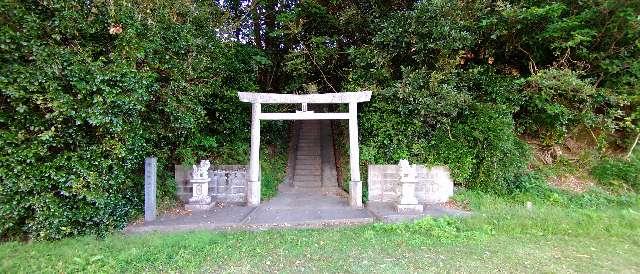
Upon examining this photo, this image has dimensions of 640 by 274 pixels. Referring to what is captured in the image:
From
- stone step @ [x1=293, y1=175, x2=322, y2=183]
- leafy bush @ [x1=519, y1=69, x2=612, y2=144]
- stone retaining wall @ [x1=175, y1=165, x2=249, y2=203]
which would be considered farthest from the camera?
stone step @ [x1=293, y1=175, x2=322, y2=183]

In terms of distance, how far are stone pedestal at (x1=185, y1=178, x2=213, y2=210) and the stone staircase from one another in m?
2.85

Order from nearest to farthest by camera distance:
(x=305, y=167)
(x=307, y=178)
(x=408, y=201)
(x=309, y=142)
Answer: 1. (x=408, y=201)
2. (x=307, y=178)
3. (x=305, y=167)
4. (x=309, y=142)

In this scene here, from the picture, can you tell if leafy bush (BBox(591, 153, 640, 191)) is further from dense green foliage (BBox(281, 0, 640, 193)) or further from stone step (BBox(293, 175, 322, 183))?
stone step (BBox(293, 175, 322, 183))

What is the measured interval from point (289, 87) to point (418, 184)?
478 cm

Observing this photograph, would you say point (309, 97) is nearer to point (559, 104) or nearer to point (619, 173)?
point (559, 104)

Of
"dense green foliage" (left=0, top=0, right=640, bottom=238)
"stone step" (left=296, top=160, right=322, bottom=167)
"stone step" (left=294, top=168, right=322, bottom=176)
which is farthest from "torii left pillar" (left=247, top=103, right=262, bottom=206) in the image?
"stone step" (left=296, top=160, right=322, bottom=167)

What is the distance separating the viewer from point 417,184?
7250 millimetres

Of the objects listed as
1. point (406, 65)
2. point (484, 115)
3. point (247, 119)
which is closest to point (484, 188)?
point (484, 115)

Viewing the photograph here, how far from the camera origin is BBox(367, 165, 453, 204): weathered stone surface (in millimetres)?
7234

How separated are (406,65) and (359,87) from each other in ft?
4.64

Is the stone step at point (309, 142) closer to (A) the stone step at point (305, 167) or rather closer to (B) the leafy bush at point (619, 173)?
(A) the stone step at point (305, 167)

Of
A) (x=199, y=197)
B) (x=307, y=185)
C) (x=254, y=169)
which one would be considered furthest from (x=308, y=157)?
(x=199, y=197)

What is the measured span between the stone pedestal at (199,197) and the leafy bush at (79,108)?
3.47ft

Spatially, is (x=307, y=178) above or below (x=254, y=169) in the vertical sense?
below
